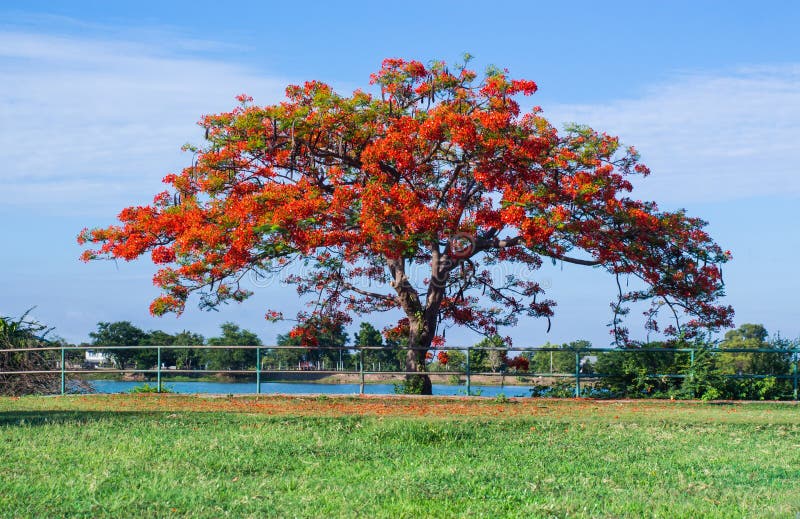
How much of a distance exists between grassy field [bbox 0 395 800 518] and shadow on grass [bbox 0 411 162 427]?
1.4 inches

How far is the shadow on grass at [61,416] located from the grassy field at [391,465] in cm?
4

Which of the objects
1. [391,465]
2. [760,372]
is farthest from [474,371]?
[391,465]

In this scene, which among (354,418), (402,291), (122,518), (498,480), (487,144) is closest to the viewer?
(122,518)

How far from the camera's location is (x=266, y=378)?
20.6 metres

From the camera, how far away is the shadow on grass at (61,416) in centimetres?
1367

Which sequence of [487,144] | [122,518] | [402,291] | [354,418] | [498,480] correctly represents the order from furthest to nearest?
[402,291]
[487,144]
[354,418]
[498,480]
[122,518]

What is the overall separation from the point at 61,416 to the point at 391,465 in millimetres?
7792

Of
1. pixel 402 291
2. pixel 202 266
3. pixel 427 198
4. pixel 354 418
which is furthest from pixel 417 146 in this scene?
pixel 354 418

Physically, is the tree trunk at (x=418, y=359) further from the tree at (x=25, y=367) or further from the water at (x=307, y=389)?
the tree at (x=25, y=367)

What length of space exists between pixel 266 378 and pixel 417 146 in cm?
652

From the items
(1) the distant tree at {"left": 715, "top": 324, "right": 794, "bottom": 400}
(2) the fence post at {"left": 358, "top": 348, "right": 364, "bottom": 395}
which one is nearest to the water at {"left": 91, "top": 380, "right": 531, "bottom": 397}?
(2) the fence post at {"left": 358, "top": 348, "right": 364, "bottom": 395}

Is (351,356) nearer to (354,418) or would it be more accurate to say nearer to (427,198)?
(427,198)

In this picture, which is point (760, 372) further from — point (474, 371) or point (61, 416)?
point (61, 416)

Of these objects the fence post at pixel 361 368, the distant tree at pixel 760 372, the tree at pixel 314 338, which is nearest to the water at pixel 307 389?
the fence post at pixel 361 368
